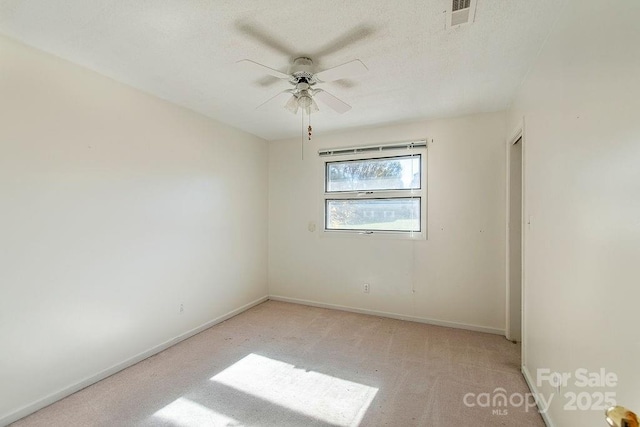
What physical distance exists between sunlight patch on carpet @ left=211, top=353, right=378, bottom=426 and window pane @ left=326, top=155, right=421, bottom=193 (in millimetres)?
2366

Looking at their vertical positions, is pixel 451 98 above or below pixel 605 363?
above

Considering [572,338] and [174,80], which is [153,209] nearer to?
[174,80]

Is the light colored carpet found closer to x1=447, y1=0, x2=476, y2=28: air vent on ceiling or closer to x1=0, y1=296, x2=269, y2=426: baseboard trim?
x1=0, y1=296, x2=269, y2=426: baseboard trim

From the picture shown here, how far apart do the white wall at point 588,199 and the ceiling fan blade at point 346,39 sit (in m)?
1.06

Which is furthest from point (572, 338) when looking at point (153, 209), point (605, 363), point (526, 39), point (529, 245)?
point (153, 209)

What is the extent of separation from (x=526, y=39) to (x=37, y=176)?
3454 millimetres

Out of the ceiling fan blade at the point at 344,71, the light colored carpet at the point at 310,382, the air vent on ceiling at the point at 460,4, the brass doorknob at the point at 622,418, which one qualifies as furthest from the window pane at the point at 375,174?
the brass doorknob at the point at 622,418

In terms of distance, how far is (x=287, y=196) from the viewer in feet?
14.3

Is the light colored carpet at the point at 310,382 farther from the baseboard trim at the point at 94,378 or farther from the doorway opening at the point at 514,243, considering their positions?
the doorway opening at the point at 514,243

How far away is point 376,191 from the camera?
3.78 meters

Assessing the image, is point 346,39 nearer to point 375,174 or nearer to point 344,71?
point 344,71

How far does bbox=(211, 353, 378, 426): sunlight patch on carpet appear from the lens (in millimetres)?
1956

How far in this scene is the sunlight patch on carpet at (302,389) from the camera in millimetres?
1956

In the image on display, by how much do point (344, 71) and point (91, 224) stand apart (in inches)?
90.6
